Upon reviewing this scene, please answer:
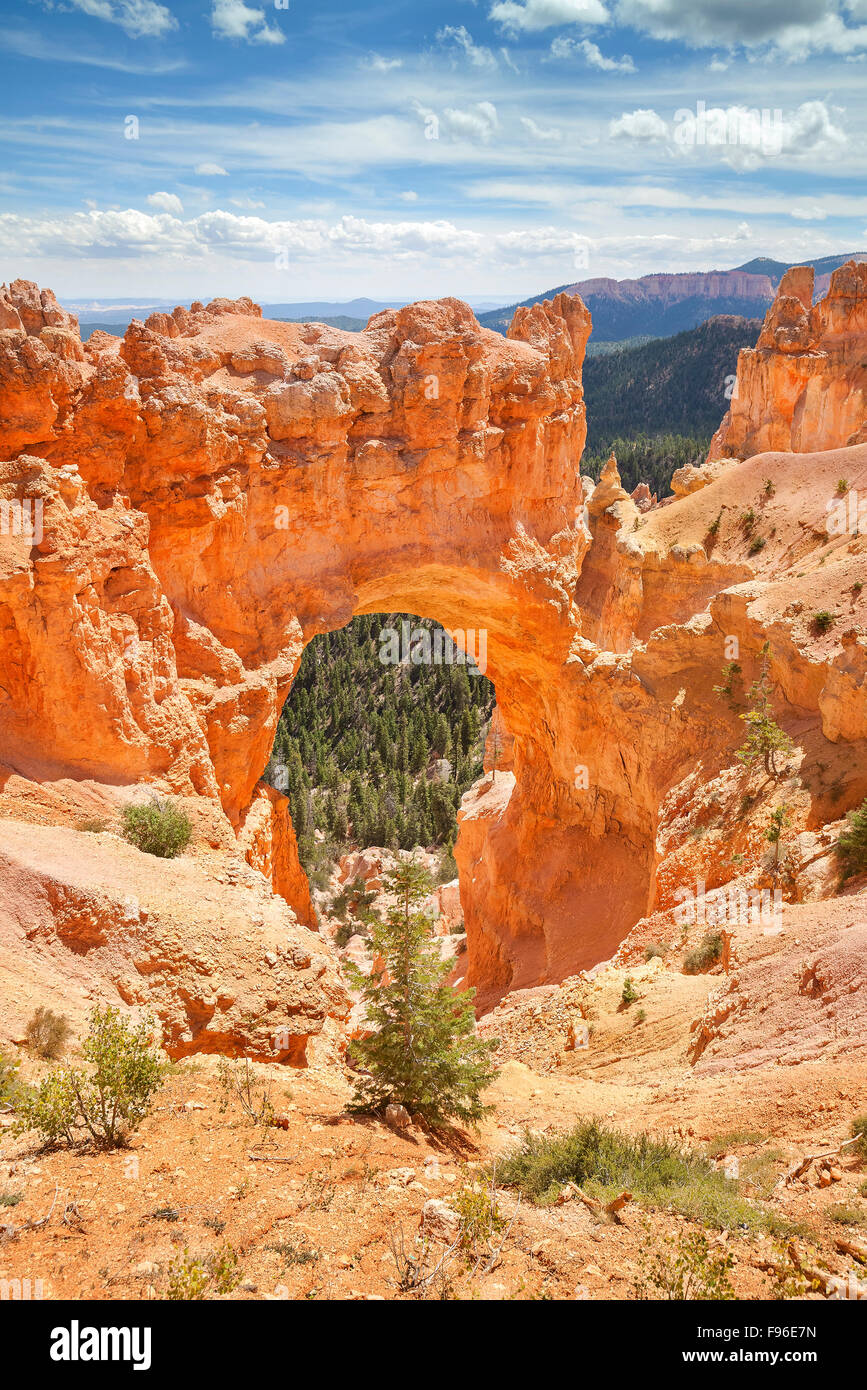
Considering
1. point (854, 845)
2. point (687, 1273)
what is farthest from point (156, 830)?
point (854, 845)

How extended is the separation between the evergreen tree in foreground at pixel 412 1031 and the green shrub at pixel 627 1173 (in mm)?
1042

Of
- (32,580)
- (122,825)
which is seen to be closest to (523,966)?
(122,825)

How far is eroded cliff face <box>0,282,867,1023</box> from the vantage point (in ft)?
48.1

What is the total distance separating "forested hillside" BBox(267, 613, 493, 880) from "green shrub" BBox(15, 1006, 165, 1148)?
38.4 m

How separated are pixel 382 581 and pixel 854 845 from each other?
1360 centimetres

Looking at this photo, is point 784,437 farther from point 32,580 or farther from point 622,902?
point 32,580

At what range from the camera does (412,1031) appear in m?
9.65

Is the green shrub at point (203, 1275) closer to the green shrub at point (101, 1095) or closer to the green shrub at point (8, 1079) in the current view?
the green shrub at point (101, 1095)

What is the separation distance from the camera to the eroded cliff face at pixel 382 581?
1466 centimetres

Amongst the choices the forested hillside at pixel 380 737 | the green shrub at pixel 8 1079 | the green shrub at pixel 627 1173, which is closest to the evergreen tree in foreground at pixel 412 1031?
the green shrub at pixel 627 1173

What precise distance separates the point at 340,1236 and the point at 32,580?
10.9 m

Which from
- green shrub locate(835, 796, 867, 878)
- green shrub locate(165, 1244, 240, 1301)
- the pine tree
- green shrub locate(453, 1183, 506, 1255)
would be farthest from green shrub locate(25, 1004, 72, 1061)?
the pine tree

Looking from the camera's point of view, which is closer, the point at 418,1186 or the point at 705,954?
the point at 418,1186

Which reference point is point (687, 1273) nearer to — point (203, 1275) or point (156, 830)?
point (203, 1275)
